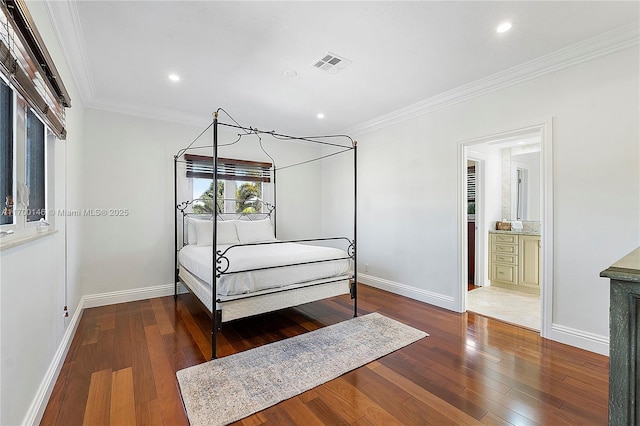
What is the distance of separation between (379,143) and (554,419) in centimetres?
372

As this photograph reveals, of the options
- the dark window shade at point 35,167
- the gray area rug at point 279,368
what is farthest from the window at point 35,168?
the gray area rug at point 279,368

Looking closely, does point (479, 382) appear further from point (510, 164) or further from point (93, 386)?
point (510, 164)

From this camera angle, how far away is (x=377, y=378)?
2.17 meters

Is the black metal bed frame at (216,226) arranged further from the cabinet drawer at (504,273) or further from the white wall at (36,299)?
the cabinet drawer at (504,273)

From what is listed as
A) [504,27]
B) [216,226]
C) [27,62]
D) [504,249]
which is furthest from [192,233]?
[504,249]

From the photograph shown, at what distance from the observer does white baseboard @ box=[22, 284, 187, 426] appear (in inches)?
65.9

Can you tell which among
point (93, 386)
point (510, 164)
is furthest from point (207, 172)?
point (510, 164)

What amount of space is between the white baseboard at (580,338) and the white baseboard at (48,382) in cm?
394

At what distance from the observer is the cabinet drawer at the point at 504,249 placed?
4.59 metres

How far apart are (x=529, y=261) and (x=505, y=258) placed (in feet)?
1.07

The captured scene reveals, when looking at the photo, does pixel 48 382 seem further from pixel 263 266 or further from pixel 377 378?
pixel 377 378

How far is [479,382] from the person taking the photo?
6.91 ft

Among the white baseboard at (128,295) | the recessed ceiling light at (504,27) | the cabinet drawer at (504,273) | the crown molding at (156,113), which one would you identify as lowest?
the white baseboard at (128,295)

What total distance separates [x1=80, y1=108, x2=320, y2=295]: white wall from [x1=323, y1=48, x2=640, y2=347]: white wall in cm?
331
